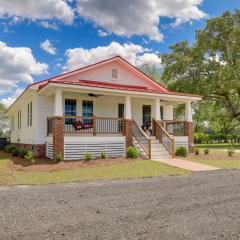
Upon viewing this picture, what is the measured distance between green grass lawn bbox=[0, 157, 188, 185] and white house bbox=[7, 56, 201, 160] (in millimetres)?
Result: 2759

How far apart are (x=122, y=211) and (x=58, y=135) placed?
365 inches

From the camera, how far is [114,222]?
17.4 ft

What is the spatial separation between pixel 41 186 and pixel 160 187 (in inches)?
141

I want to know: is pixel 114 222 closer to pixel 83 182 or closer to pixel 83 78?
pixel 83 182

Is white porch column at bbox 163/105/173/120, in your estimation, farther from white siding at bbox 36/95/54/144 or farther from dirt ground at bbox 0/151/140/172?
white siding at bbox 36/95/54/144

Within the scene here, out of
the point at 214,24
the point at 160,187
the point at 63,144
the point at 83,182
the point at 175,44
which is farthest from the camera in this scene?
the point at 175,44

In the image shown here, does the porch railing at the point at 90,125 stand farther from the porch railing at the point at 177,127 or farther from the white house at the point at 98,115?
the porch railing at the point at 177,127

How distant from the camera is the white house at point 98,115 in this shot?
1529cm

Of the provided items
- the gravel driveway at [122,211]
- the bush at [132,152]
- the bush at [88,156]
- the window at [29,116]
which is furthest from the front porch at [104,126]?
the gravel driveway at [122,211]

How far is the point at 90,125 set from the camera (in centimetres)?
1716

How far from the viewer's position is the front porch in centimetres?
1504

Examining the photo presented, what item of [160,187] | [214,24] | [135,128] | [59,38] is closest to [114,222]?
[160,187]

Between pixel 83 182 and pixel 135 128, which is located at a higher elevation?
pixel 135 128

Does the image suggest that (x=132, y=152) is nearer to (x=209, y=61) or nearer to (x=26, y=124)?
(x=26, y=124)
